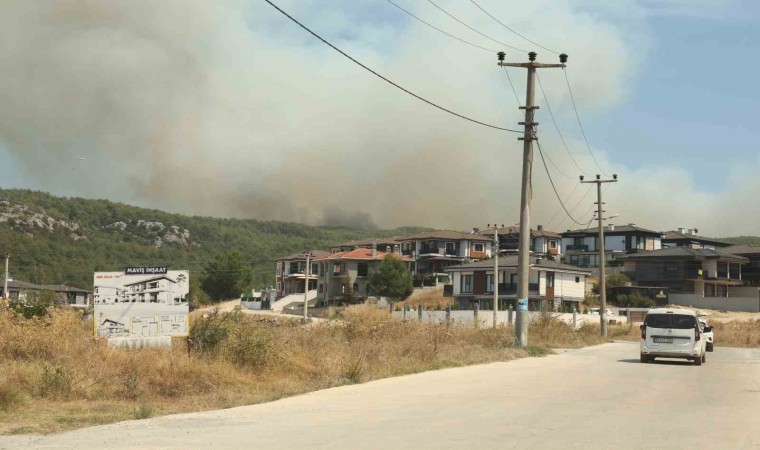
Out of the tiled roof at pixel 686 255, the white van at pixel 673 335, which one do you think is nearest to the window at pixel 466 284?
the tiled roof at pixel 686 255

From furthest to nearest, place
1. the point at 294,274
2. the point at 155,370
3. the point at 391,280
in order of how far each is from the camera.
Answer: the point at 294,274
the point at 391,280
the point at 155,370

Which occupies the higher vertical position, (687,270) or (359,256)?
(359,256)

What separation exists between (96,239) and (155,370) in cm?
9207

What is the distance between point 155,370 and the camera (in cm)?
1555

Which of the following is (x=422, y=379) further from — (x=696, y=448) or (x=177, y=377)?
(x=696, y=448)

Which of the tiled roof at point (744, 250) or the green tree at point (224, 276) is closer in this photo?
the tiled roof at point (744, 250)

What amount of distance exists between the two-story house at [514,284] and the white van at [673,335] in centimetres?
5093

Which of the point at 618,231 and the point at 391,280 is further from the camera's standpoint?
the point at 618,231

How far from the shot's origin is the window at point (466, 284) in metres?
85.5

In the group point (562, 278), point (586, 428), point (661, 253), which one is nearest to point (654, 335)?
point (586, 428)

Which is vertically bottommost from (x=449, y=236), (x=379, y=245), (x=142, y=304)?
(x=142, y=304)

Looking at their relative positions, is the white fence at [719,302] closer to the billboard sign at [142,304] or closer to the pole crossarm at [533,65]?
the pole crossarm at [533,65]

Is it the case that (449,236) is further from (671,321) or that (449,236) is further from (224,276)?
(671,321)

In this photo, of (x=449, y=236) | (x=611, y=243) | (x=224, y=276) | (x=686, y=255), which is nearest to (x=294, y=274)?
(x=224, y=276)
